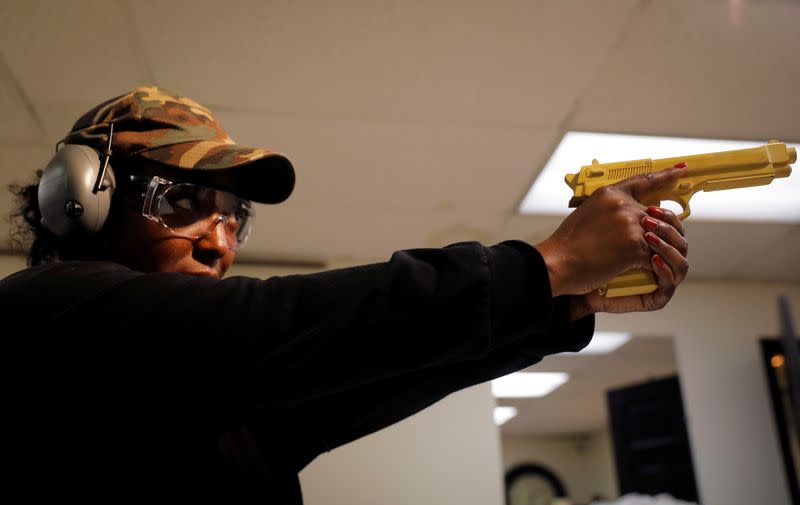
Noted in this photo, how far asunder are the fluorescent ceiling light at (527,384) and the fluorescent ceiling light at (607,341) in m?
0.92

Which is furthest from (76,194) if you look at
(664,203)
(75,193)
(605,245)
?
(664,203)

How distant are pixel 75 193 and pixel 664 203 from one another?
119 inches

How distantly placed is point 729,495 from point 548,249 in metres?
4.00

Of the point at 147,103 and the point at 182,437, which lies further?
the point at 147,103

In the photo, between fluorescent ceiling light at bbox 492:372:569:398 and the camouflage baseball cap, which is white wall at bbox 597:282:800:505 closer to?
fluorescent ceiling light at bbox 492:372:569:398

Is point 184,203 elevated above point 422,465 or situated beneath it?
elevated above

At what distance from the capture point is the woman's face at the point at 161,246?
111 centimetres

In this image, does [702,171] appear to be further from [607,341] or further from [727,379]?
[607,341]

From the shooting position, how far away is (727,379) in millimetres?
4441

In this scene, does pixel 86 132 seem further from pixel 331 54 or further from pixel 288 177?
pixel 331 54

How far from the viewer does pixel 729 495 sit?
163 inches

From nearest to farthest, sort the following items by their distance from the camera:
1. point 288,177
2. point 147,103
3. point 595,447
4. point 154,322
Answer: point 154,322 < point 147,103 < point 288,177 < point 595,447

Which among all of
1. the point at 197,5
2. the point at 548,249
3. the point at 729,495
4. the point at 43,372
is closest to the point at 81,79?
the point at 197,5

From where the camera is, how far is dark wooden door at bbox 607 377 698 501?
190 inches
